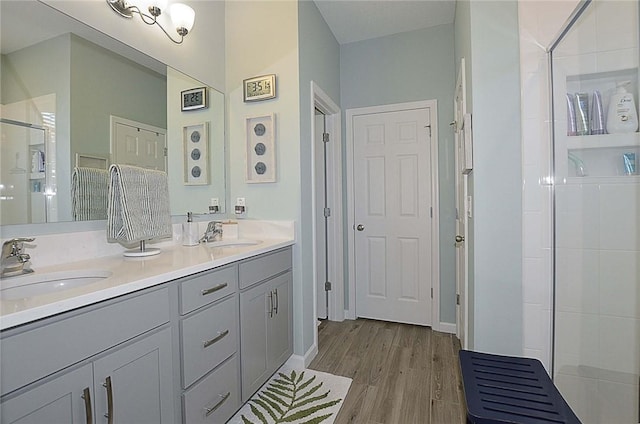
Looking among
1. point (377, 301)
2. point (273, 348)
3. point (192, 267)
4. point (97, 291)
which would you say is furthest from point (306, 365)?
point (97, 291)

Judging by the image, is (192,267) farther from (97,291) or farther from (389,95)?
(389,95)

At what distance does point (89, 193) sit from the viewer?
1488mm

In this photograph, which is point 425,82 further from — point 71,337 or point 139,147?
point 71,337

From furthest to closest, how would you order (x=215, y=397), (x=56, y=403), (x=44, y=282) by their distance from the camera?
(x=215, y=397) → (x=44, y=282) → (x=56, y=403)

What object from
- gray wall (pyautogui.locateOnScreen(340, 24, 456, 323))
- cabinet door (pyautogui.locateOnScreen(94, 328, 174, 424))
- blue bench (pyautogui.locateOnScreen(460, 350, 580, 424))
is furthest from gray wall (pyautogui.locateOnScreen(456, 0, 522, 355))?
cabinet door (pyautogui.locateOnScreen(94, 328, 174, 424))

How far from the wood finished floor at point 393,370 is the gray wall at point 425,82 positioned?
0.48 metres

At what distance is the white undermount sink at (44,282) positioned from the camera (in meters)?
1.10

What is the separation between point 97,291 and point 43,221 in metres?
0.63

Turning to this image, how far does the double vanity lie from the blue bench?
41.3 inches

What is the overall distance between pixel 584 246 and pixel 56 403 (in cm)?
199

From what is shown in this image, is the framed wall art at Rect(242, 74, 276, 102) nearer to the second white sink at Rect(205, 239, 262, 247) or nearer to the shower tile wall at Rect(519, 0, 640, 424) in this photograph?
the second white sink at Rect(205, 239, 262, 247)

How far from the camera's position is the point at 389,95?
2959 mm

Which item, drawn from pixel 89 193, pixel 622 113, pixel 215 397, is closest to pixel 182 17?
pixel 89 193

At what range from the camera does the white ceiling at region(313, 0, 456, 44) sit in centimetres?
249
